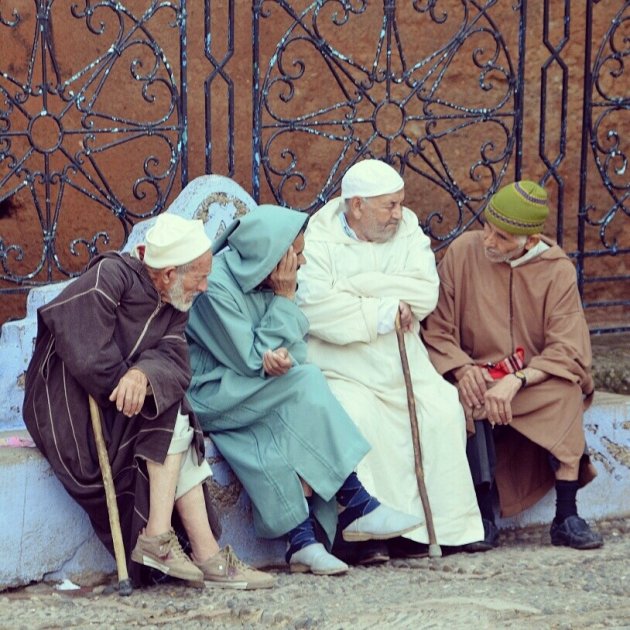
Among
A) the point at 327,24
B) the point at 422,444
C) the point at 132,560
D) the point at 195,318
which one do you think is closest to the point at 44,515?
the point at 132,560

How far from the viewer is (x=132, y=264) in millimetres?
6199

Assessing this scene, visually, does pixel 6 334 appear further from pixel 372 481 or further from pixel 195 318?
pixel 372 481

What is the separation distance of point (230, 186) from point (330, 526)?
1.57 meters

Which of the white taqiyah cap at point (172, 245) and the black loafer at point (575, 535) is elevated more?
the white taqiyah cap at point (172, 245)

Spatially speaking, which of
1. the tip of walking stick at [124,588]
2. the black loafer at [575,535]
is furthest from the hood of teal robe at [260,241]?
the black loafer at [575,535]

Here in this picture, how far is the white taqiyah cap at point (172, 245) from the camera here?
6.13 meters

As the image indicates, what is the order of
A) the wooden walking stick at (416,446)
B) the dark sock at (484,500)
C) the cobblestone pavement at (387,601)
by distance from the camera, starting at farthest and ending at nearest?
the dark sock at (484,500), the wooden walking stick at (416,446), the cobblestone pavement at (387,601)

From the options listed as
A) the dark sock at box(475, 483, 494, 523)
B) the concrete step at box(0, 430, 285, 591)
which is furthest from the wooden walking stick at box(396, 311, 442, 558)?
the concrete step at box(0, 430, 285, 591)

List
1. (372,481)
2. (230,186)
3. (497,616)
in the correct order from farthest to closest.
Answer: (230,186)
(372,481)
(497,616)

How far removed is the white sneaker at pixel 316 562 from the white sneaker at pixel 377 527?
12 centimetres

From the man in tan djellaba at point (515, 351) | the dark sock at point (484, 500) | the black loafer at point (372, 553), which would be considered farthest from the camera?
the dark sock at point (484, 500)

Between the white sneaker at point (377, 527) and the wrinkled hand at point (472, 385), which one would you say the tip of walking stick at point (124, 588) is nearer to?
the white sneaker at point (377, 527)

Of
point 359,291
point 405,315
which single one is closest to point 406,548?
point 405,315

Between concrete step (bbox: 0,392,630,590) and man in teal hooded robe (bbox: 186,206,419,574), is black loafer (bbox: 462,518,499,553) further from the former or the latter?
concrete step (bbox: 0,392,630,590)
